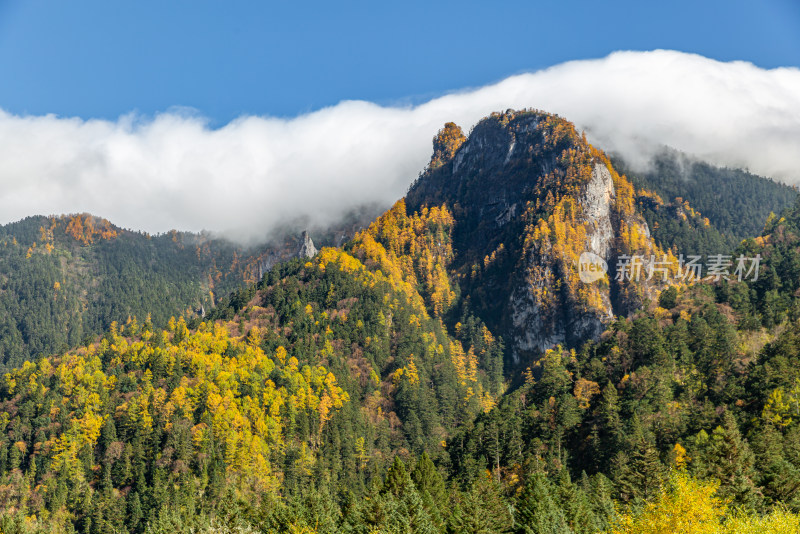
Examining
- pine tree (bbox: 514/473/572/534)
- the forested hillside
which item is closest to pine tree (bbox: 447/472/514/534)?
the forested hillside

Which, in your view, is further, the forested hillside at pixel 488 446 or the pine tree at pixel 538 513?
the forested hillside at pixel 488 446

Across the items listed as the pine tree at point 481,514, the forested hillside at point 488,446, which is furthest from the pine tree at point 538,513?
the pine tree at point 481,514

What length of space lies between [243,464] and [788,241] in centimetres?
14583

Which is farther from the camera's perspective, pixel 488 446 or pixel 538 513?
pixel 488 446

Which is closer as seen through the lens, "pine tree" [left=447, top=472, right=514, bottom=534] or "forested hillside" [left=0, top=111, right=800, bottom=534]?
"pine tree" [left=447, top=472, right=514, bottom=534]

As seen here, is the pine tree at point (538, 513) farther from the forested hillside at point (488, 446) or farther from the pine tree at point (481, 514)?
the pine tree at point (481, 514)

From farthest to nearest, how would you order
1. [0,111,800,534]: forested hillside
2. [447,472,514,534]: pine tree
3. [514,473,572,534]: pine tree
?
1. [0,111,800,534]: forested hillside
2. [447,472,514,534]: pine tree
3. [514,473,572,534]: pine tree

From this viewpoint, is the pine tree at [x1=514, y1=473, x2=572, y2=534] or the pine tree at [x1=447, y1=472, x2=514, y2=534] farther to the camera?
the pine tree at [x1=447, y1=472, x2=514, y2=534]

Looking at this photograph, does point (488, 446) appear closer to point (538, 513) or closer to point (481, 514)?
point (481, 514)

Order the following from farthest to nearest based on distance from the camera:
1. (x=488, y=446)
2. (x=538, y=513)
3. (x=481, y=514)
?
(x=488, y=446) < (x=481, y=514) < (x=538, y=513)

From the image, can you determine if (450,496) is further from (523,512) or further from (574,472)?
(574,472)

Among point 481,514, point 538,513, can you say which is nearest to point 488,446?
point 481,514

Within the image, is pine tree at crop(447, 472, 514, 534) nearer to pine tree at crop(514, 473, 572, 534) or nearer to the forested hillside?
the forested hillside

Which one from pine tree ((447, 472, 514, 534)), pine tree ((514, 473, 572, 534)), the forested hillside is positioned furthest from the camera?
the forested hillside
